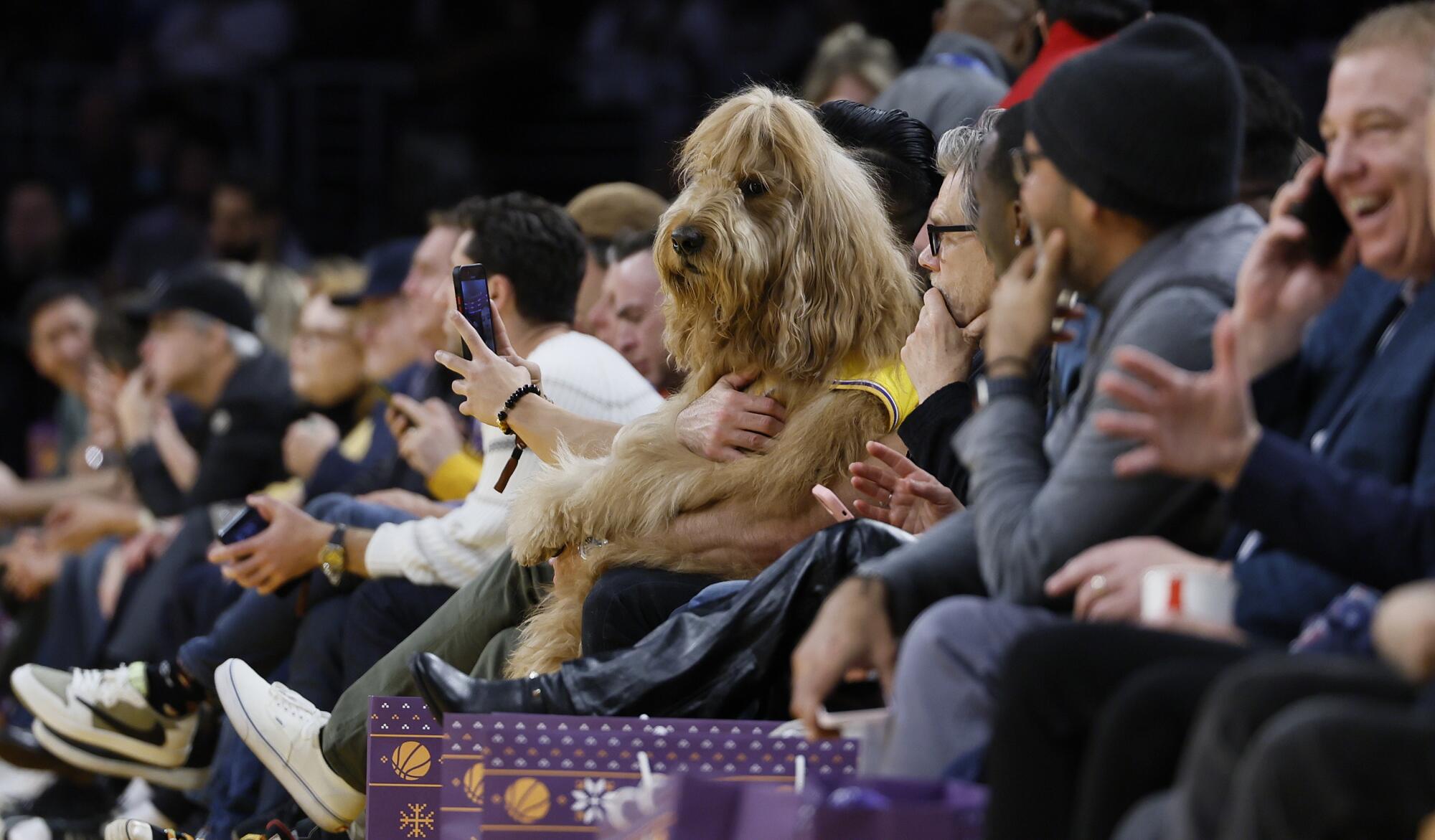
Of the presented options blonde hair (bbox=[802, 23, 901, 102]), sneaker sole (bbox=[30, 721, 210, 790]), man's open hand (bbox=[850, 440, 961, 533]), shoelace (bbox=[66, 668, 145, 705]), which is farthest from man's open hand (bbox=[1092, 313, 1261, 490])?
blonde hair (bbox=[802, 23, 901, 102])

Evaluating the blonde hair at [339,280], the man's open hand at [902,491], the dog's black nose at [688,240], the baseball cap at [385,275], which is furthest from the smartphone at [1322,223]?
the blonde hair at [339,280]

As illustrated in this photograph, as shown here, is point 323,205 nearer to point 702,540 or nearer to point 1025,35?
point 1025,35

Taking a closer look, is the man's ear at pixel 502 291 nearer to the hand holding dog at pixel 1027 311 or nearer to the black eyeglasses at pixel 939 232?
the black eyeglasses at pixel 939 232

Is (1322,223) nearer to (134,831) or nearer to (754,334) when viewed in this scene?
(754,334)

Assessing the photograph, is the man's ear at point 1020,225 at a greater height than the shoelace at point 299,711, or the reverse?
the man's ear at point 1020,225

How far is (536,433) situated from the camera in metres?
3.93

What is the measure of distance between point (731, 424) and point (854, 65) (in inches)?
133

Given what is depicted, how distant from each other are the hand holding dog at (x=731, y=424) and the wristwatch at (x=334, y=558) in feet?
4.05

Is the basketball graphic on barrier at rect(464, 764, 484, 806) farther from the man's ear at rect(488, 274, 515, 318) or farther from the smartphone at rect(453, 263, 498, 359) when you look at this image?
the man's ear at rect(488, 274, 515, 318)

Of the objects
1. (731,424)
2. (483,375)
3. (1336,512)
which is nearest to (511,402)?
(483,375)

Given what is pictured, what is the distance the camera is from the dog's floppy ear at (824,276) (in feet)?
11.8

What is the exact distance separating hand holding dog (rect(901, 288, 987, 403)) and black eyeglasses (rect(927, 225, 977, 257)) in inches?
4.7

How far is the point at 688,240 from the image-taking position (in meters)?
3.59

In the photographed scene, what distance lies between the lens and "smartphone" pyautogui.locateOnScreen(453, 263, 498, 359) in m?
3.97
